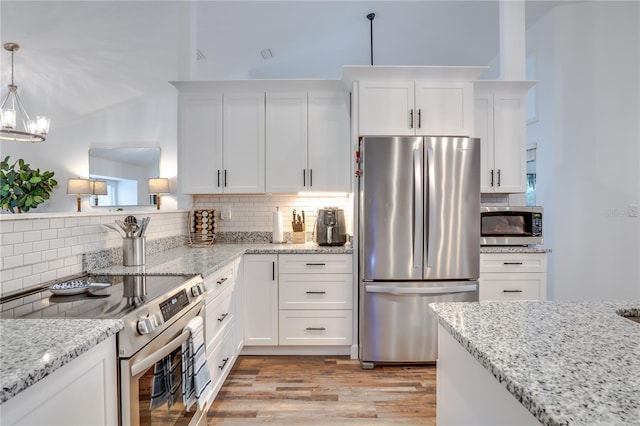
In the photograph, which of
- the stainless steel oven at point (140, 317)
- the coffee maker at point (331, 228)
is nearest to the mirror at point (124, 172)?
the coffee maker at point (331, 228)

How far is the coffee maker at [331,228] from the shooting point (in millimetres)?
2990

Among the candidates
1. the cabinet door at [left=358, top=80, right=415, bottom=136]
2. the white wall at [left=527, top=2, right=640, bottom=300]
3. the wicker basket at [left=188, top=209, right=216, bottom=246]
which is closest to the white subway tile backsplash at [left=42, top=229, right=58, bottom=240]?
the wicker basket at [left=188, top=209, right=216, bottom=246]

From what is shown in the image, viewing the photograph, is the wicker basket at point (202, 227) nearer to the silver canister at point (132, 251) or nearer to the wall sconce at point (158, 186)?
the silver canister at point (132, 251)

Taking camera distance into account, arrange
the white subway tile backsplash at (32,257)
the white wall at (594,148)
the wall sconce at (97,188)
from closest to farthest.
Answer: the white subway tile backsplash at (32,257)
the white wall at (594,148)
the wall sconce at (97,188)

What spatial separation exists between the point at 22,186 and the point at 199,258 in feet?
13.9

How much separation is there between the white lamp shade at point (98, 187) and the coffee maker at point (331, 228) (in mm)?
3789

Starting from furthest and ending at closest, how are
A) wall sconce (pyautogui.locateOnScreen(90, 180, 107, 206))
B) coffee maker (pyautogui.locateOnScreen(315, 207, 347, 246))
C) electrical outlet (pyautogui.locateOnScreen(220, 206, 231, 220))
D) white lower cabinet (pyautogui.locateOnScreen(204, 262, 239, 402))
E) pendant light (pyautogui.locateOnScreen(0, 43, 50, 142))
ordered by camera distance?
1. wall sconce (pyautogui.locateOnScreen(90, 180, 107, 206))
2. pendant light (pyautogui.locateOnScreen(0, 43, 50, 142))
3. electrical outlet (pyautogui.locateOnScreen(220, 206, 231, 220))
4. coffee maker (pyautogui.locateOnScreen(315, 207, 347, 246))
5. white lower cabinet (pyautogui.locateOnScreen(204, 262, 239, 402))

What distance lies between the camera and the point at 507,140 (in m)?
3.13

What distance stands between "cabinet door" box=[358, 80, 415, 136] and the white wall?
206 cm

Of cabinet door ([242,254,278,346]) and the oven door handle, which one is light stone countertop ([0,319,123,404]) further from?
cabinet door ([242,254,278,346])

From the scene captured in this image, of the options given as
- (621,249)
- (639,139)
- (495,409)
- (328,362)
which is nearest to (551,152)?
(639,139)

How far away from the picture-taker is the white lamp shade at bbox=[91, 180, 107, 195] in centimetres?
502

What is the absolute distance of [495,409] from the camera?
0.79 m

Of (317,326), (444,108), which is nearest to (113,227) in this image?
(317,326)
